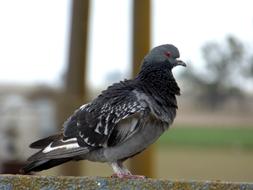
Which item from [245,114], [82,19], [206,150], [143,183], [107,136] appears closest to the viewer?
[143,183]

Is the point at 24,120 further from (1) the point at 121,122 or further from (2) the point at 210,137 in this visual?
(2) the point at 210,137

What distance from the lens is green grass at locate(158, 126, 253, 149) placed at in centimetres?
3086

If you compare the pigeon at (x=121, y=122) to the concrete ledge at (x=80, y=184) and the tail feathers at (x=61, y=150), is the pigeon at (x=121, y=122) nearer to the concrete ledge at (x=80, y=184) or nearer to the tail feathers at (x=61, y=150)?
the tail feathers at (x=61, y=150)

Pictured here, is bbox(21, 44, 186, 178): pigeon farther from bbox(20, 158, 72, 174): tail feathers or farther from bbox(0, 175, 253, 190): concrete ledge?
bbox(0, 175, 253, 190): concrete ledge

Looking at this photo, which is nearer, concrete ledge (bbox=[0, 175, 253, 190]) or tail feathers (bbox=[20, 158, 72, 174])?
concrete ledge (bbox=[0, 175, 253, 190])

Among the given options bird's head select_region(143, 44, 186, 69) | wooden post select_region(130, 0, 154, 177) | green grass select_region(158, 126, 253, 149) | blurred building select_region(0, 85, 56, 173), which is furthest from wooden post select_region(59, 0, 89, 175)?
green grass select_region(158, 126, 253, 149)

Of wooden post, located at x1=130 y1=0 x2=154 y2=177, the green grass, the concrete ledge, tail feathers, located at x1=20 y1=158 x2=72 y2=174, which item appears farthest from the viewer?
the green grass

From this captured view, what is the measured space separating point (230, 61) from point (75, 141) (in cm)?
796

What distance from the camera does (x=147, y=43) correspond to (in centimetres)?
1047

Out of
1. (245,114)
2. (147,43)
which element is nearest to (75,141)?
(147,43)

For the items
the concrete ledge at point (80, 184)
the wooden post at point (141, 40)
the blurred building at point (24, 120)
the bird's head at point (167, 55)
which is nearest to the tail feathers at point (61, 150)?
the bird's head at point (167, 55)

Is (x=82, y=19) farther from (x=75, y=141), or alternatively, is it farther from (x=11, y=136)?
(x=75, y=141)

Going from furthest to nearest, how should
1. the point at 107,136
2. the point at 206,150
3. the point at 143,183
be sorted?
1. the point at 206,150
2. the point at 107,136
3. the point at 143,183

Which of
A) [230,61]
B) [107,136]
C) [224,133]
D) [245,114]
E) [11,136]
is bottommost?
[224,133]
